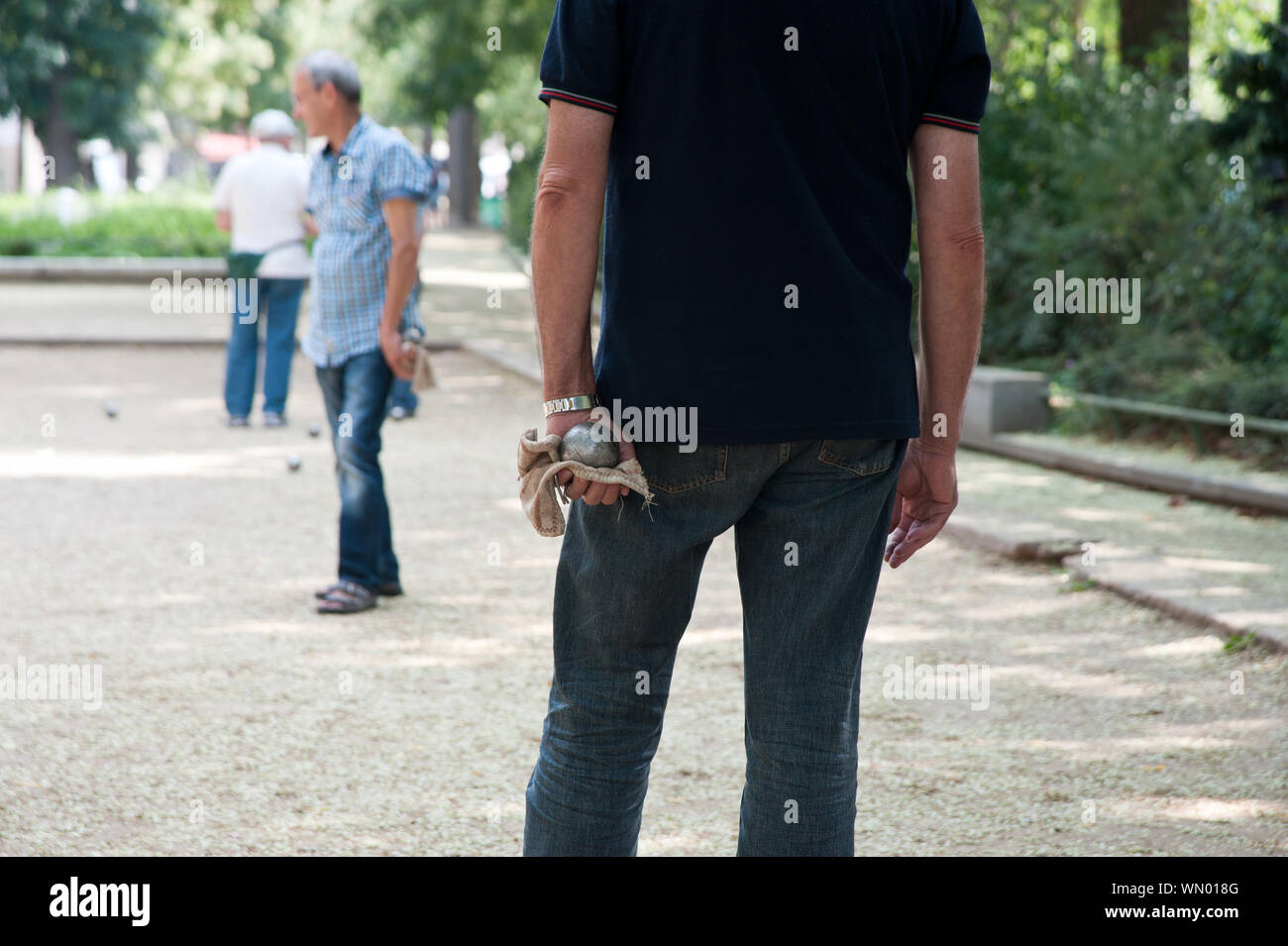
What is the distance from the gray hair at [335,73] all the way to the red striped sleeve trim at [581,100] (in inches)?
142

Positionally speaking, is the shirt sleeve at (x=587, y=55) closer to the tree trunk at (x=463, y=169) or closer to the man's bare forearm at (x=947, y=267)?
the man's bare forearm at (x=947, y=267)

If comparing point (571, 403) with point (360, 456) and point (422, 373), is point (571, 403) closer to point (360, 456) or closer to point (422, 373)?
point (360, 456)

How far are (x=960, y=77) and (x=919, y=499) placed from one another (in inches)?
27.4

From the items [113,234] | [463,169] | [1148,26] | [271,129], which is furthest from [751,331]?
[463,169]

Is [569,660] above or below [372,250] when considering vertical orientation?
below

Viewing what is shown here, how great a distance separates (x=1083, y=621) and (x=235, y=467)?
17.2ft

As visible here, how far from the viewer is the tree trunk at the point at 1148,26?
1362 cm

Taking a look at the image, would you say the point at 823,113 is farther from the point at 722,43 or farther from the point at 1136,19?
the point at 1136,19

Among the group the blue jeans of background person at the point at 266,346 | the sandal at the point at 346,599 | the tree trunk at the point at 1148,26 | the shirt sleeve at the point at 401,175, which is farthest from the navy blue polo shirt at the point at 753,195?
the tree trunk at the point at 1148,26

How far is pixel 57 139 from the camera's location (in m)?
38.6

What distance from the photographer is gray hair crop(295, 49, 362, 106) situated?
560cm

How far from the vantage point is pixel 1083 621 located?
586 cm
